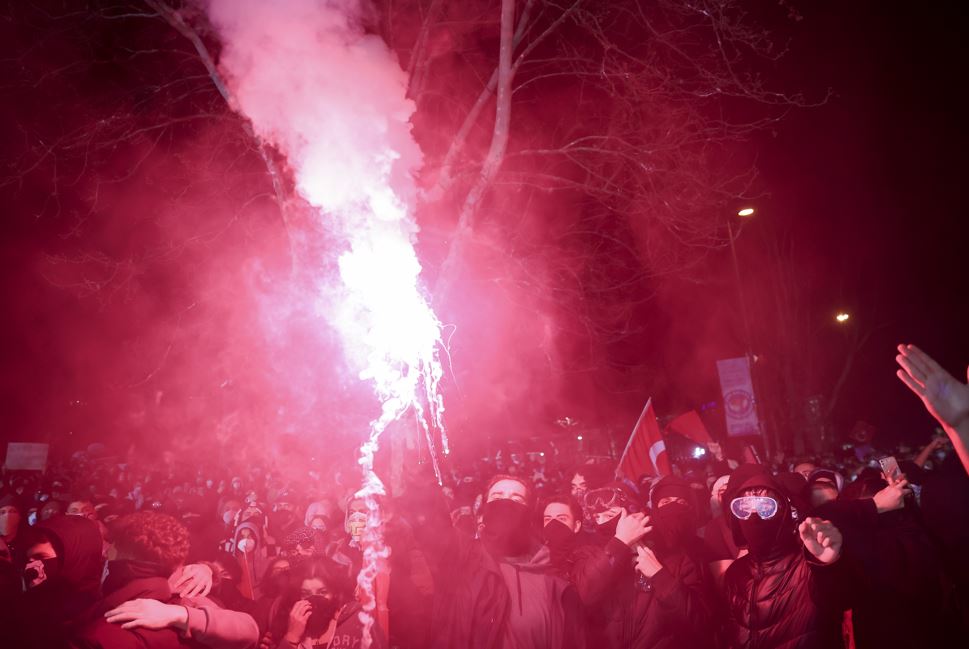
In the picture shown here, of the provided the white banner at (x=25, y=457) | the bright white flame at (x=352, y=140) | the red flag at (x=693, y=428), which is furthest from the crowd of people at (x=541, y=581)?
the white banner at (x=25, y=457)

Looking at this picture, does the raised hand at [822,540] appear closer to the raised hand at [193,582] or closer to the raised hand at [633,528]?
the raised hand at [633,528]

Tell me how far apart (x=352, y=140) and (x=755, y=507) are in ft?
23.0

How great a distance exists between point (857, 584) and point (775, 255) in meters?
25.3

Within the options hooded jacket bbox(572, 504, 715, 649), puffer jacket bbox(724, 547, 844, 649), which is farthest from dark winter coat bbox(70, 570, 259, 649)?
puffer jacket bbox(724, 547, 844, 649)

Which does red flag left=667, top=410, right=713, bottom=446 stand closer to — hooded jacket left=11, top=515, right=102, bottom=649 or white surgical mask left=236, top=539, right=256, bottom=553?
white surgical mask left=236, top=539, right=256, bottom=553

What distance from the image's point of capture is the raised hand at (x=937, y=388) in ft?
9.05

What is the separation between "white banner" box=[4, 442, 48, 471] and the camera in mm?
15797

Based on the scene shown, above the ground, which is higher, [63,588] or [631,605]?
[63,588]

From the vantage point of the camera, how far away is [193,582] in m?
3.54

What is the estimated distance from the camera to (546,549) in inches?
168

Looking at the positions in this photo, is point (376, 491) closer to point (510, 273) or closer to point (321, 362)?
point (510, 273)

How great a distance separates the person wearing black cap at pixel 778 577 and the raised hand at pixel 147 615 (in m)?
3.03

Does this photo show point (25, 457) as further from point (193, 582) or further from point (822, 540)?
point (822, 540)

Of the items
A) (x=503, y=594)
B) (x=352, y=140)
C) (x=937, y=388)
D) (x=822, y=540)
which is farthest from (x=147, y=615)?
(x=352, y=140)
